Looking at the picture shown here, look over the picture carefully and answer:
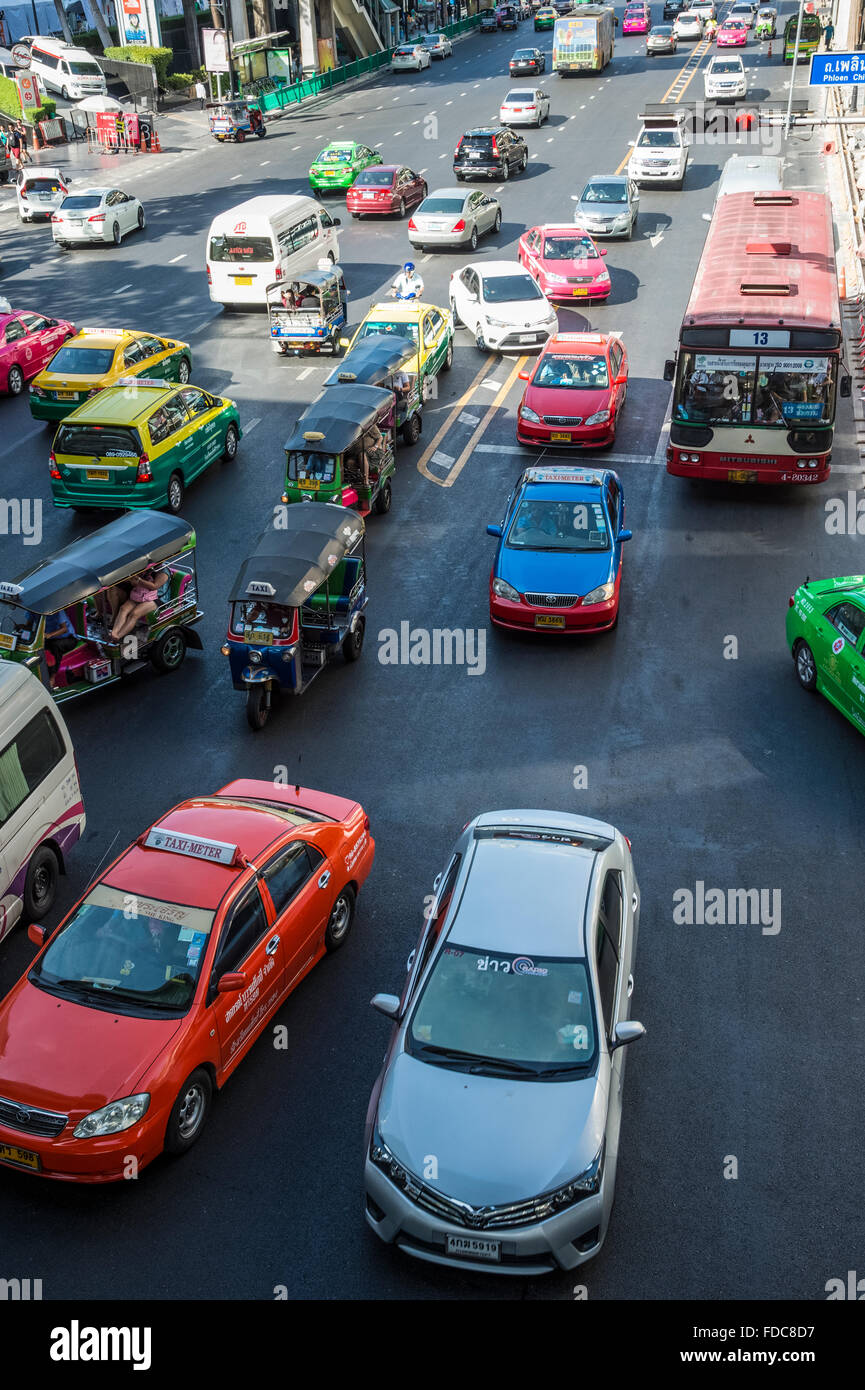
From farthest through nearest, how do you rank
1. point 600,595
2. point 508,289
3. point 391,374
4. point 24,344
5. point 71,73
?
point 71,73
point 508,289
point 24,344
point 391,374
point 600,595

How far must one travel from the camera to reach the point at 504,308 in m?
25.5

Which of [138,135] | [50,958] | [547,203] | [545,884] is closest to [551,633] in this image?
[545,884]

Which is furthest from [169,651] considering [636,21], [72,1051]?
[636,21]

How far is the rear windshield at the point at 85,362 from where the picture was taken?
21609 millimetres

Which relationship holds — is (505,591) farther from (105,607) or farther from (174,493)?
Result: (174,493)

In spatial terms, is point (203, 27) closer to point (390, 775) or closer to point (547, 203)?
point (547, 203)

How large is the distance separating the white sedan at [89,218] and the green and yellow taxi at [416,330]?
14.9m

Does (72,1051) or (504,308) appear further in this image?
(504,308)

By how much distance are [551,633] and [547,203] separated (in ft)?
87.7

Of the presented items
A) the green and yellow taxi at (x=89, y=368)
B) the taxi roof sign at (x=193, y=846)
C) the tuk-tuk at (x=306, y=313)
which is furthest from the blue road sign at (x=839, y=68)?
the taxi roof sign at (x=193, y=846)

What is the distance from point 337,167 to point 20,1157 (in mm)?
37585

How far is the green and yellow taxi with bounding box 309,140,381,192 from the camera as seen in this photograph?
1567 inches

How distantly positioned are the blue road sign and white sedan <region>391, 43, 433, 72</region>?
46722 mm

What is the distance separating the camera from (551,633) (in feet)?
50.9
